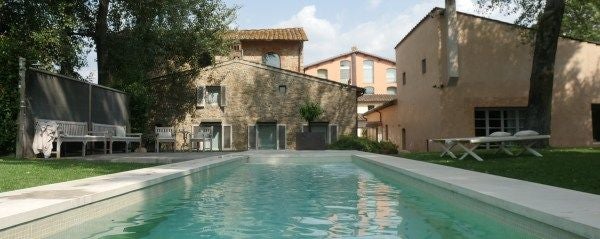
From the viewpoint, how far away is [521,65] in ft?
62.4

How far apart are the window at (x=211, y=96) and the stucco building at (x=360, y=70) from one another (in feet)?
77.2

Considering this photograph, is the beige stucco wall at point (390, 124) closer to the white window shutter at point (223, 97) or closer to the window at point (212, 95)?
the white window shutter at point (223, 97)

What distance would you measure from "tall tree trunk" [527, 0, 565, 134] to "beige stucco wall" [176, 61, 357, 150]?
9.57 metres

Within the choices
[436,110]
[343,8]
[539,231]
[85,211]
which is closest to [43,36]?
[343,8]

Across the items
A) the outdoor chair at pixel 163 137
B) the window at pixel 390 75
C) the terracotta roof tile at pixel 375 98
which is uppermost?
the window at pixel 390 75

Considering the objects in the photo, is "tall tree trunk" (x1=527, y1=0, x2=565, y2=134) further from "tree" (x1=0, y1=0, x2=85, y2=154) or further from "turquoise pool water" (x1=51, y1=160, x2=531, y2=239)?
"tree" (x1=0, y1=0, x2=85, y2=154)

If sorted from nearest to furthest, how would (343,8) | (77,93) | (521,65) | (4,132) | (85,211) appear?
(85,211) → (4,132) → (77,93) → (343,8) → (521,65)

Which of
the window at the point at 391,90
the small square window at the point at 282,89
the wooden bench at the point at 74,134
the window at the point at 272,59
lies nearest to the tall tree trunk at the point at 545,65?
the small square window at the point at 282,89

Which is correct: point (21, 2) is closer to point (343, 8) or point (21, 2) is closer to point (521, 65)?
point (343, 8)

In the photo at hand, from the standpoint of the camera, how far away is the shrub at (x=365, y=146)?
1800 centimetres

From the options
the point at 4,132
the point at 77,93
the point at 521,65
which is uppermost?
the point at 521,65

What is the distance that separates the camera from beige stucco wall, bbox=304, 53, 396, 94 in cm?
4662

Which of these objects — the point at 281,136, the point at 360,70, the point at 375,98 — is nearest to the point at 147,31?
the point at 281,136

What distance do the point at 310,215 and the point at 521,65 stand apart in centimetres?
1704
